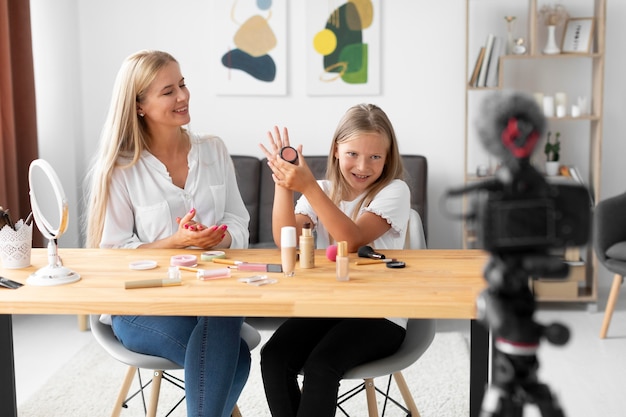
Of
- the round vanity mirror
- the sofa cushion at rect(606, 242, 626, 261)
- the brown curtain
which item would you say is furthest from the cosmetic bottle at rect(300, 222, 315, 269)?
the brown curtain

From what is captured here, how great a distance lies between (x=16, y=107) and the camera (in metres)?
3.67

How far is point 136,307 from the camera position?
5.01 feet

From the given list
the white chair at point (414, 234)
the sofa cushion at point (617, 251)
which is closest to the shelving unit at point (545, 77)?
the sofa cushion at point (617, 251)

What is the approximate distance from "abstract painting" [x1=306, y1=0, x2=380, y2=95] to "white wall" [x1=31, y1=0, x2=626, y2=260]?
52 mm

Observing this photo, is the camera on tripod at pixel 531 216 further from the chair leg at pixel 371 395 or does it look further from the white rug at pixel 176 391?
the white rug at pixel 176 391

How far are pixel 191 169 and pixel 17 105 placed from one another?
183 centimetres

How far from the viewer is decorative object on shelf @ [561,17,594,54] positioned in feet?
12.5

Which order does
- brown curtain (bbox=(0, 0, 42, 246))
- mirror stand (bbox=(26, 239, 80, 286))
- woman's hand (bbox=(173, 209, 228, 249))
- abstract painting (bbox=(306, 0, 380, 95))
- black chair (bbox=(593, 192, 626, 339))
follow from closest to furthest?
mirror stand (bbox=(26, 239, 80, 286)), woman's hand (bbox=(173, 209, 228, 249)), black chair (bbox=(593, 192, 626, 339)), brown curtain (bbox=(0, 0, 42, 246)), abstract painting (bbox=(306, 0, 380, 95))

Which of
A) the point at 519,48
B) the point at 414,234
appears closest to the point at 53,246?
the point at 414,234

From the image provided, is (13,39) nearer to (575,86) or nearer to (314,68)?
(314,68)

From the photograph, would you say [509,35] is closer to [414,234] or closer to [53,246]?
[414,234]

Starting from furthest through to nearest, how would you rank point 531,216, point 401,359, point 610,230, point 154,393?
1. point 610,230
2. point 154,393
3. point 401,359
4. point 531,216

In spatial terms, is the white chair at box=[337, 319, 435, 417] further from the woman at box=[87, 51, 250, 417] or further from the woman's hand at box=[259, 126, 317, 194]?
the woman's hand at box=[259, 126, 317, 194]

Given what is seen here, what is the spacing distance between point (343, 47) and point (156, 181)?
215cm
